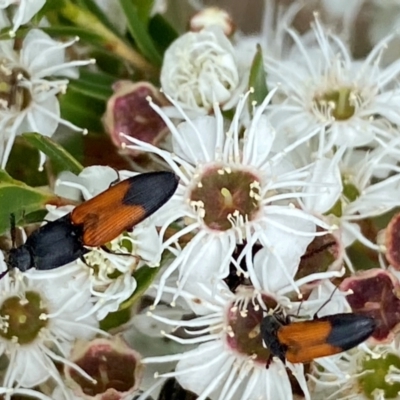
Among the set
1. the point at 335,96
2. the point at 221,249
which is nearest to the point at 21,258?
the point at 221,249

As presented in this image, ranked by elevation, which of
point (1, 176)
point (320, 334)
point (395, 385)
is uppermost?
point (1, 176)

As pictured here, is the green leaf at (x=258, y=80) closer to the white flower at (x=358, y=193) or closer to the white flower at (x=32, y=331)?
the white flower at (x=358, y=193)

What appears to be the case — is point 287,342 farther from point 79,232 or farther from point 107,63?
point 107,63

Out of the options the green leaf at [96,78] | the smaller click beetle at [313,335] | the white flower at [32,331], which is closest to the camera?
the smaller click beetle at [313,335]

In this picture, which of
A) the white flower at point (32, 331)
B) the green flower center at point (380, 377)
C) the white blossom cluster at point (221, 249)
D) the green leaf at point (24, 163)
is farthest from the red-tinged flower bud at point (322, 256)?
the green leaf at point (24, 163)

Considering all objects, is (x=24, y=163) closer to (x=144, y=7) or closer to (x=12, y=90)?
(x=12, y=90)

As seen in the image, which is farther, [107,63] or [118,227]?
[107,63]

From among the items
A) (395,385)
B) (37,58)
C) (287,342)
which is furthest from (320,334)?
(37,58)
